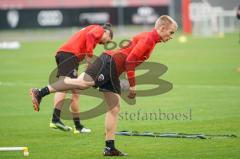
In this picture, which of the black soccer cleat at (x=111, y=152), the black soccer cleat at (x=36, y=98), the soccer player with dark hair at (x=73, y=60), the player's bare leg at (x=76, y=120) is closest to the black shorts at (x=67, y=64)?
the soccer player with dark hair at (x=73, y=60)

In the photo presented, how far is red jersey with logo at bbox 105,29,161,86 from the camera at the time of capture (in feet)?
39.0

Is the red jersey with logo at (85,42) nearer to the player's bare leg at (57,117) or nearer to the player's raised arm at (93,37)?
the player's raised arm at (93,37)

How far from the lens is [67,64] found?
14.6 meters

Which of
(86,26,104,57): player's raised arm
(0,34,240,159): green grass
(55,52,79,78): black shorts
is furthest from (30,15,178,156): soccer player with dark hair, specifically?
(55,52,79,78): black shorts

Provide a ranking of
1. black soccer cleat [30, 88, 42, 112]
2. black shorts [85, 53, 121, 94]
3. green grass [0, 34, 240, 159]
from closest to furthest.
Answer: black shorts [85, 53, 121, 94] → green grass [0, 34, 240, 159] → black soccer cleat [30, 88, 42, 112]

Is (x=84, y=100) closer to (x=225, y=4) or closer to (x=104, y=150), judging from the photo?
(x=104, y=150)

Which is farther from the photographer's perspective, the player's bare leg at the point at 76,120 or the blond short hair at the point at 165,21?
the player's bare leg at the point at 76,120

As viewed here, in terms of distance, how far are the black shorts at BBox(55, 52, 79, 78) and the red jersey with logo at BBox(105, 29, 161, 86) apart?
251cm

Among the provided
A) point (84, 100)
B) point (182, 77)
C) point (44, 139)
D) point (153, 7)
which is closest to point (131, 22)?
point (153, 7)

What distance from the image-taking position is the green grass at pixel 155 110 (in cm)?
1238

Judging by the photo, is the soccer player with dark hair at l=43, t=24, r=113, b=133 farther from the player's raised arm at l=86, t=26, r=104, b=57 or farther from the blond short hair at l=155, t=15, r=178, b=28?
the blond short hair at l=155, t=15, r=178, b=28

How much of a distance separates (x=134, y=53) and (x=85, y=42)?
280 cm

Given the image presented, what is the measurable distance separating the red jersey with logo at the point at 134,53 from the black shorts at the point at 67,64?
2514mm

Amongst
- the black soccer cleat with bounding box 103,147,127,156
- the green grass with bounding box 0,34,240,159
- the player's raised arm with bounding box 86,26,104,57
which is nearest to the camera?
the black soccer cleat with bounding box 103,147,127,156
